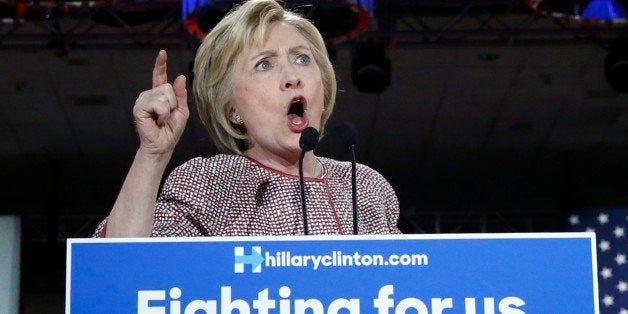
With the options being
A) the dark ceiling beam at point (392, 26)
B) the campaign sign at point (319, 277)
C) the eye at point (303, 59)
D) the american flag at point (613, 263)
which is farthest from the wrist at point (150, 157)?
the american flag at point (613, 263)

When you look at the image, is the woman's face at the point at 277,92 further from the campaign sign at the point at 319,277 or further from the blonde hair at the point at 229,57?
the campaign sign at the point at 319,277

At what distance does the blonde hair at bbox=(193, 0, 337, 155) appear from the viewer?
121cm

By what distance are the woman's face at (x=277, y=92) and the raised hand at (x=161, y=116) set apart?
0.48 ft

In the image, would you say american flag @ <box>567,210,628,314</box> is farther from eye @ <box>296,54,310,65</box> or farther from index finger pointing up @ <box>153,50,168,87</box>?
index finger pointing up @ <box>153,50,168,87</box>

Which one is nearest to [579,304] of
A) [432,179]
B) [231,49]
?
[231,49]

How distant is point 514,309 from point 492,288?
0.08 feet

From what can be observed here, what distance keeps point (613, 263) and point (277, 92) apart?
5.53 m

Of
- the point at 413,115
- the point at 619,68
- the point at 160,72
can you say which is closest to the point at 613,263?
the point at 619,68

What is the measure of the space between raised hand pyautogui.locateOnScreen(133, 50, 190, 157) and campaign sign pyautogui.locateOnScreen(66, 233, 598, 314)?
150mm

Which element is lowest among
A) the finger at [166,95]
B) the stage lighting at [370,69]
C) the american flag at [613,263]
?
the finger at [166,95]

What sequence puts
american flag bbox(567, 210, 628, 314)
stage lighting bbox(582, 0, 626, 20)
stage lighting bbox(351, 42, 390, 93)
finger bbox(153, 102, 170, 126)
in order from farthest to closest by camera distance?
american flag bbox(567, 210, 628, 314), stage lighting bbox(351, 42, 390, 93), stage lighting bbox(582, 0, 626, 20), finger bbox(153, 102, 170, 126)

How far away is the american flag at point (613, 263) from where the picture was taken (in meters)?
6.31

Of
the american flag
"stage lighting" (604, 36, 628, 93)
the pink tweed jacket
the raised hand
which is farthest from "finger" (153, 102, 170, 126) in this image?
the american flag

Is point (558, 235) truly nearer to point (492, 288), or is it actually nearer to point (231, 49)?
point (492, 288)
